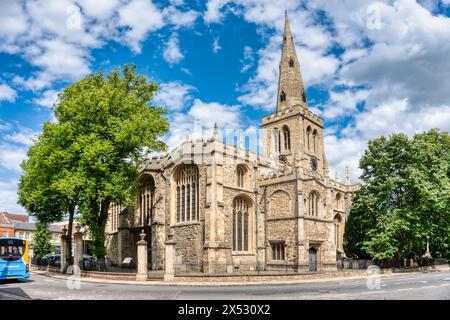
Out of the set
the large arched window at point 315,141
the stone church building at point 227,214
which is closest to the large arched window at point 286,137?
the large arched window at point 315,141

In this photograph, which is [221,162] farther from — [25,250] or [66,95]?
[25,250]

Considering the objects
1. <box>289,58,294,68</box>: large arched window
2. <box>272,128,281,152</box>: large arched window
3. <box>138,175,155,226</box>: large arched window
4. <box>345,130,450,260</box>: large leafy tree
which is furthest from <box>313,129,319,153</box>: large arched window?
<box>138,175,155,226</box>: large arched window

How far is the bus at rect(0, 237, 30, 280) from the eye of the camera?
19406 millimetres

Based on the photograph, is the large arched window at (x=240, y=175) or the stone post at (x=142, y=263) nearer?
the stone post at (x=142, y=263)

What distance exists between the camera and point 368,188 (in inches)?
1348

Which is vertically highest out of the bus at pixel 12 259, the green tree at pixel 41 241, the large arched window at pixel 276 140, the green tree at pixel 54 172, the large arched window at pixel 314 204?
the large arched window at pixel 276 140

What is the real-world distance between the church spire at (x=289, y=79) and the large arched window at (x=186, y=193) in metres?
23.3

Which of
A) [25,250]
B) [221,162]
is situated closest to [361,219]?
[221,162]

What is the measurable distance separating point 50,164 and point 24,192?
876 cm

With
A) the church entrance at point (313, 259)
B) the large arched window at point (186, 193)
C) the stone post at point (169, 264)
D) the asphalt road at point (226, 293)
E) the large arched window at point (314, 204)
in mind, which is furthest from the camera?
the large arched window at point (314, 204)

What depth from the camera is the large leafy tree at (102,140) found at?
2384cm

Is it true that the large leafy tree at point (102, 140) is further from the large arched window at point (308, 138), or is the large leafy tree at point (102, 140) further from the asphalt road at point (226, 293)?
the large arched window at point (308, 138)

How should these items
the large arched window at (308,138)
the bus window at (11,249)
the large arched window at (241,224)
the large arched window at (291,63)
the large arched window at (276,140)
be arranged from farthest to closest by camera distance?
the large arched window at (291,63)
the large arched window at (276,140)
the large arched window at (308,138)
the large arched window at (241,224)
the bus window at (11,249)

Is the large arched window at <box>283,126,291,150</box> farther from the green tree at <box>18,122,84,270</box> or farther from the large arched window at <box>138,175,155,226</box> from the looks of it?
the green tree at <box>18,122,84,270</box>
